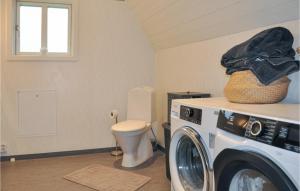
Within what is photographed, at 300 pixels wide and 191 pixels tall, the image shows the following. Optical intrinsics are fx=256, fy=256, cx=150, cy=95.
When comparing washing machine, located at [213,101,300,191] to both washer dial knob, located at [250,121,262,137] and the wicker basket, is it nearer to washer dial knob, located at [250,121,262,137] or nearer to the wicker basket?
washer dial knob, located at [250,121,262,137]

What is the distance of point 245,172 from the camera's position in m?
1.17

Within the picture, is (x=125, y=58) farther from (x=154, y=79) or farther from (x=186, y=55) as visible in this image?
(x=186, y=55)

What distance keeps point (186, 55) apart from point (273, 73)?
1.53 m

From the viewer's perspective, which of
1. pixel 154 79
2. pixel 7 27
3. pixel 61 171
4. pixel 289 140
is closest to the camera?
pixel 289 140

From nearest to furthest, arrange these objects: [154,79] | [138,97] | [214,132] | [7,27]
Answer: [214,132]
[7,27]
[138,97]
[154,79]

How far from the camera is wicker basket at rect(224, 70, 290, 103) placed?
4.77ft

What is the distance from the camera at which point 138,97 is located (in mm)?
3203

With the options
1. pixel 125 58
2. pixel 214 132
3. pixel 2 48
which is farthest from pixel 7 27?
pixel 214 132

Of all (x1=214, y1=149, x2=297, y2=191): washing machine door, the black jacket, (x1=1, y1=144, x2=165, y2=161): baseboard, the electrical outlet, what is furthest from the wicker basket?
the electrical outlet

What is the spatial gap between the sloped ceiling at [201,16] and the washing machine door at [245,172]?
3.37 ft

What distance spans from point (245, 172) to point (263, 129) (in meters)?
0.27

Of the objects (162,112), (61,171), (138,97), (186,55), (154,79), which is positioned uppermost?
(186,55)

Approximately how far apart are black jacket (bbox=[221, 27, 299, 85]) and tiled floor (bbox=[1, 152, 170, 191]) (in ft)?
4.67

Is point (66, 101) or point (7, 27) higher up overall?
point (7, 27)
